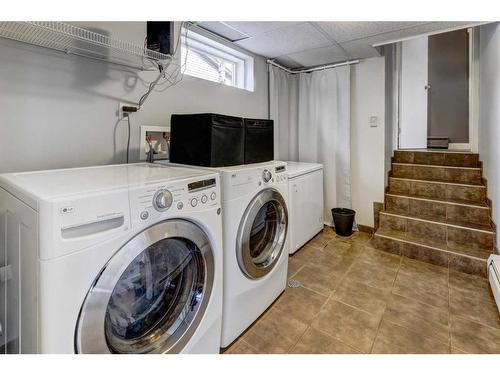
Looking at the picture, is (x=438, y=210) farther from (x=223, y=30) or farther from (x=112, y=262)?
(x=112, y=262)

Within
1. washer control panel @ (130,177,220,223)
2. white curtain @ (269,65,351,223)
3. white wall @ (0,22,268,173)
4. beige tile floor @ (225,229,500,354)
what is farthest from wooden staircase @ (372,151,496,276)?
white wall @ (0,22,268,173)

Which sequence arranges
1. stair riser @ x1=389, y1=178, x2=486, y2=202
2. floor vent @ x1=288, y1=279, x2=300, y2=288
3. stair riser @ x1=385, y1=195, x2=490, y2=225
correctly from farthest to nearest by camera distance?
stair riser @ x1=389, y1=178, x2=486, y2=202 → stair riser @ x1=385, y1=195, x2=490, y2=225 → floor vent @ x1=288, y1=279, x2=300, y2=288

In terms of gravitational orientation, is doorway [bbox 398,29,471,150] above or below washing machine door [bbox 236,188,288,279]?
above

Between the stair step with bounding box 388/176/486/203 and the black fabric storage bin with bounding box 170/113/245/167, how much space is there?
91.1 inches

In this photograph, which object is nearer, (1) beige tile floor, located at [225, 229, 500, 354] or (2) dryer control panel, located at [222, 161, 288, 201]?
(2) dryer control panel, located at [222, 161, 288, 201]

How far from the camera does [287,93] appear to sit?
338cm

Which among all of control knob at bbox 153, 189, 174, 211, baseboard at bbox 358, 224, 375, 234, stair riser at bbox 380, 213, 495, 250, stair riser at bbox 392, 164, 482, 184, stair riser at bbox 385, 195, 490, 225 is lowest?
baseboard at bbox 358, 224, 375, 234

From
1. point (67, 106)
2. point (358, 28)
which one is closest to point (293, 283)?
point (67, 106)

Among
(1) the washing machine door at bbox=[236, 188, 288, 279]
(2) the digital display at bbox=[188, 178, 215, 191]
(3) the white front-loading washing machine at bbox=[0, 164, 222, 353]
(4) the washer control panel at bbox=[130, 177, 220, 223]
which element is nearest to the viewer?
(3) the white front-loading washing machine at bbox=[0, 164, 222, 353]

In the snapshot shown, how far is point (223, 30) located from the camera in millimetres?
2238

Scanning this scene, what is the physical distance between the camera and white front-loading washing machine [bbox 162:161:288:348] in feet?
4.57

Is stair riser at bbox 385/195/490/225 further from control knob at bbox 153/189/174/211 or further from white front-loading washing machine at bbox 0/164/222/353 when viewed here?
control knob at bbox 153/189/174/211

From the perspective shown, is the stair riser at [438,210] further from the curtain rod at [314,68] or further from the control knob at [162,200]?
the control knob at [162,200]
